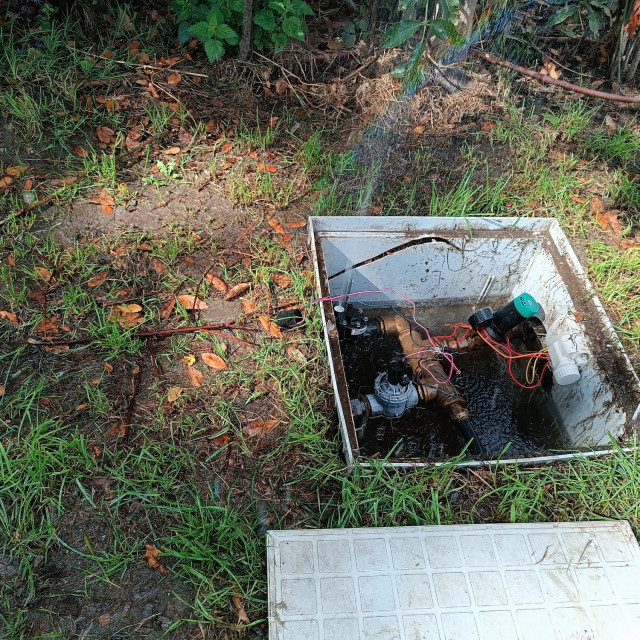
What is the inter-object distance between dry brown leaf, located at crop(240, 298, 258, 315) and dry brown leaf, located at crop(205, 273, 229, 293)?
0.34ft

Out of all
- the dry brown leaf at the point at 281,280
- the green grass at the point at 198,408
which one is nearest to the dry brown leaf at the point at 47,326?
the green grass at the point at 198,408

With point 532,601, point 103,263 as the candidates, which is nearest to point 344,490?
point 532,601

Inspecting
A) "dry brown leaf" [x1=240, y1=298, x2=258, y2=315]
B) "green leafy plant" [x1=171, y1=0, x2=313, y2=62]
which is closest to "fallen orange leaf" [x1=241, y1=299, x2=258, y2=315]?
"dry brown leaf" [x1=240, y1=298, x2=258, y2=315]

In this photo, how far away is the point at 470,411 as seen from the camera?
291 centimetres

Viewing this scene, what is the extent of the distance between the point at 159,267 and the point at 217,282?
27cm

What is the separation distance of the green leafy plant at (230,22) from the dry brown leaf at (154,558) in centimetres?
241

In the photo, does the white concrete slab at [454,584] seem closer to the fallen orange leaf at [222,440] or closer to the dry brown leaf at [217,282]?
the fallen orange leaf at [222,440]

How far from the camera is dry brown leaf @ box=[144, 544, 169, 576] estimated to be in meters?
1.84

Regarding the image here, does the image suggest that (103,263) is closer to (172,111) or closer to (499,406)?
(172,111)

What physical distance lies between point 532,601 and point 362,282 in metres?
1.70

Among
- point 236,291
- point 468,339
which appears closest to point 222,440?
point 236,291

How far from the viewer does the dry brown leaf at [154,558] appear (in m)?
1.84

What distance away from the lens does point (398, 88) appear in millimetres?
3354

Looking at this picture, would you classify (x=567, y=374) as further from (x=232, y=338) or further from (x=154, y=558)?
(x=154, y=558)
